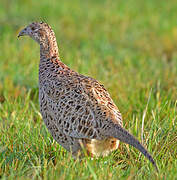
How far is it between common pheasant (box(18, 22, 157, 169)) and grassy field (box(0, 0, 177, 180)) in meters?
0.13

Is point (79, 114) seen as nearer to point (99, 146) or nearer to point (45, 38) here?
point (99, 146)

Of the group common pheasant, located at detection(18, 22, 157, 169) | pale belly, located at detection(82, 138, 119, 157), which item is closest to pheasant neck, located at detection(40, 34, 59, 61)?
common pheasant, located at detection(18, 22, 157, 169)

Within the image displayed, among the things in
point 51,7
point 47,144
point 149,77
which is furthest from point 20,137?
point 51,7

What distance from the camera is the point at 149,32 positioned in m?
9.81

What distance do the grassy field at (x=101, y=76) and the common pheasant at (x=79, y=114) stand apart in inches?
5.3

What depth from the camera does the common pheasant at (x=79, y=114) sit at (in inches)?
127

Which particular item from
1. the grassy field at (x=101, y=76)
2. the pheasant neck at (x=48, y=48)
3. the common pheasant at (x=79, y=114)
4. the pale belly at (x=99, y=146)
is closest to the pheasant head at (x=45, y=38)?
the pheasant neck at (x=48, y=48)

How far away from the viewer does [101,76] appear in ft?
19.1

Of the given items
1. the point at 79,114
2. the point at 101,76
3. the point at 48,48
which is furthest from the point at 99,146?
the point at 101,76

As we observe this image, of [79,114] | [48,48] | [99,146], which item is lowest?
[99,146]

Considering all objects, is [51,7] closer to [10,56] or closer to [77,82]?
[10,56]

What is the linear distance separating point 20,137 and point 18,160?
373mm

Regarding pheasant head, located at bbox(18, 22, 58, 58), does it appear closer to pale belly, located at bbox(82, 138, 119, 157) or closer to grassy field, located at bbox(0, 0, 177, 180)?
grassy field, located at bbox(0, 0, 177, 180)

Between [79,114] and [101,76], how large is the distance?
2498mm
